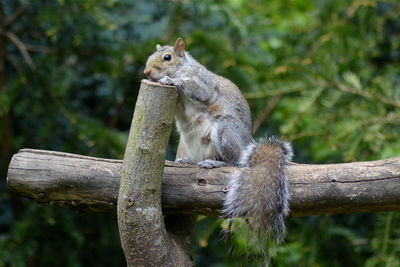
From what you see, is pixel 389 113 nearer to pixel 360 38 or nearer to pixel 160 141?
pixel 360 38

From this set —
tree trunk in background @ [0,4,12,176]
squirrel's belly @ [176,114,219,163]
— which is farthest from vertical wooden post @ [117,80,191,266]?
tree trunk in background @ [0,4,12,176]

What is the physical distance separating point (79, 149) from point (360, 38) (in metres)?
1.91

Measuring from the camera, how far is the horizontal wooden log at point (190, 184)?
1.85 metres

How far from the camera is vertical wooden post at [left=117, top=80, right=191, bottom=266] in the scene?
186 cm

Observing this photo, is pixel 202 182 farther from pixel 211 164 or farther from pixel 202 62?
pixel 202 62

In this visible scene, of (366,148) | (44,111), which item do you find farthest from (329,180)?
(44,111)

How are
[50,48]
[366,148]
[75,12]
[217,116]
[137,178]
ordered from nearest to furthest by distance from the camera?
[137,178] → [217,116] → [366,148] → [75,12] → [50,48]

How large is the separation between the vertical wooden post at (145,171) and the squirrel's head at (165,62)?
0.51 m

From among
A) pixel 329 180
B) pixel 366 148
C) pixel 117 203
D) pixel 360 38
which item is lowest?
pixel 117 203

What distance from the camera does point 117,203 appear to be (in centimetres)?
193

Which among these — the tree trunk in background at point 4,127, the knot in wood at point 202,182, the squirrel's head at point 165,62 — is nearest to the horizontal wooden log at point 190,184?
the knot in wood at point 202,182

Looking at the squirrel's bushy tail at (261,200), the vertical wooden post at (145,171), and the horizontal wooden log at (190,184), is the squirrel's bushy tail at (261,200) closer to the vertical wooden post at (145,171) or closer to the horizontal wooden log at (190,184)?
the horizontal wooden log at (190,184)

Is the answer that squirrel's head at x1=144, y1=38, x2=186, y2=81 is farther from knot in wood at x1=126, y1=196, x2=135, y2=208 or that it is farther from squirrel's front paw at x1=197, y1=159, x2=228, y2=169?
knot in wood at x1=126, y1=196, x2=135, y2=208

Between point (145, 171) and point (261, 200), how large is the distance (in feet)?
1.29
